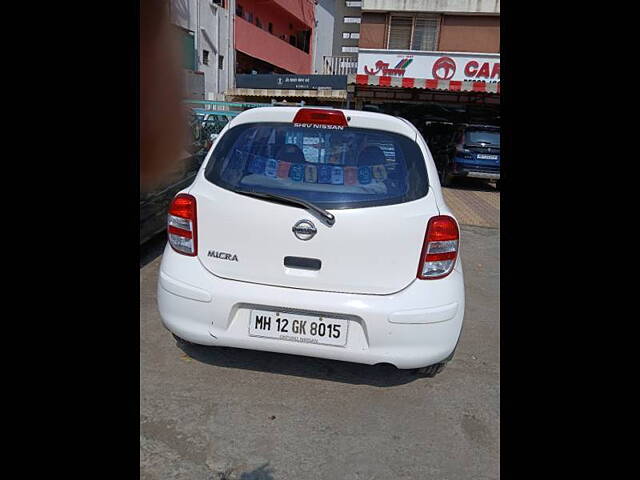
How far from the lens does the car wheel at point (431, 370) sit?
2652 mm

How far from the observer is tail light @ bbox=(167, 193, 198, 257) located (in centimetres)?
241

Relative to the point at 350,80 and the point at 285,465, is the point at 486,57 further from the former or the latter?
the point at 285,465

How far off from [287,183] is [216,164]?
436 millimetres

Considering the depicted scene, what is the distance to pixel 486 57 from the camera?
1495 cm

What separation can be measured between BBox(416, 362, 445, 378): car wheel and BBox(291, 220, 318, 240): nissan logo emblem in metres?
1.10

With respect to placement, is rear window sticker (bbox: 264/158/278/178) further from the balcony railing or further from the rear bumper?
the balcony railing

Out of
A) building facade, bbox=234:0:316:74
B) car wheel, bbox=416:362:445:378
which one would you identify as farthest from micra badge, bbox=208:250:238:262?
building facade, bbox=234:0:316:74

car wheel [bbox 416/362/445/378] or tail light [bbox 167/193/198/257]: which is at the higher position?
tail light [bbox 167/193/198/257]

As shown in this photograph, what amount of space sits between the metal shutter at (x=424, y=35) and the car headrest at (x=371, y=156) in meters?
15.2

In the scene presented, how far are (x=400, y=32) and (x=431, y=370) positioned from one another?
634 inches

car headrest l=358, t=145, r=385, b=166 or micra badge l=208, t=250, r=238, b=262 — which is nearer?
micra badge l=208, t=250, r=238, b=262

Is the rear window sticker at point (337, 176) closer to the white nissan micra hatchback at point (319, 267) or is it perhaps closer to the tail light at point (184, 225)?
the white nissan micra hatchback at point (319, 267)

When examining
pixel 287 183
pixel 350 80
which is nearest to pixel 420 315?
pixel 287 183
